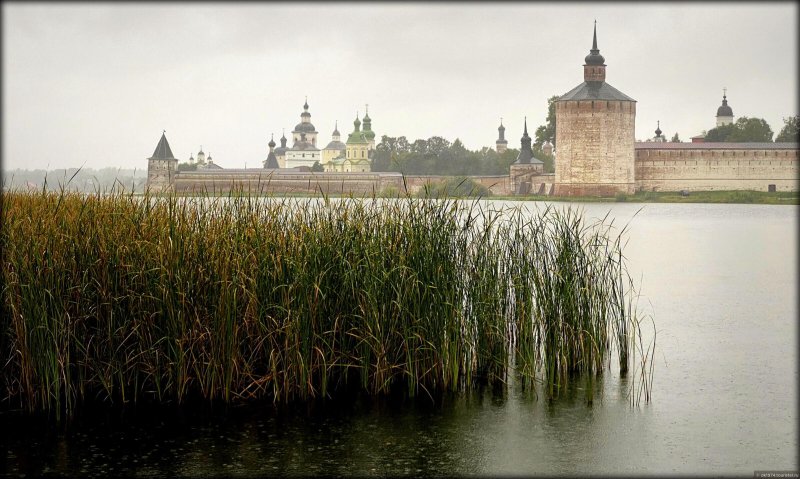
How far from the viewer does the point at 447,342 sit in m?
4.31

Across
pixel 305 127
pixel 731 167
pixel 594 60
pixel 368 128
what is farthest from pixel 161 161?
pixel 305 127

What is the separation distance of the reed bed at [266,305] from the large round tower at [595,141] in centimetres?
3296

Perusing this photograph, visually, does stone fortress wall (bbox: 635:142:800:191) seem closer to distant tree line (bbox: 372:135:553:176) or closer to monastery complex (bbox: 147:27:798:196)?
monastery complex (bbox: 147:27:798:196)

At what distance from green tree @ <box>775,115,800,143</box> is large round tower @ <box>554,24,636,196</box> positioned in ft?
30.2

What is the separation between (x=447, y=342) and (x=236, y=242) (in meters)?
1.04

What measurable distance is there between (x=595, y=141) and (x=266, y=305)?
111 feet

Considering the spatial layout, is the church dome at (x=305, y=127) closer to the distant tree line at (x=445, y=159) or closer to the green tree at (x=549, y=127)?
the distant tree line at (x=445, y=159)

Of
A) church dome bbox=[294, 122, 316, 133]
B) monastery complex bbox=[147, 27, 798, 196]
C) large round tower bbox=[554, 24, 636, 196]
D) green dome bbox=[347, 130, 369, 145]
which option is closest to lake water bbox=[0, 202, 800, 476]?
monastery complex bbox=[147, 27, 798, 196]

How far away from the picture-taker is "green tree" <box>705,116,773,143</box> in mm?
43281

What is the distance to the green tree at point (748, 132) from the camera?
142 feet

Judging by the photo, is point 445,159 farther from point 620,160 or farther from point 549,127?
point 620,160

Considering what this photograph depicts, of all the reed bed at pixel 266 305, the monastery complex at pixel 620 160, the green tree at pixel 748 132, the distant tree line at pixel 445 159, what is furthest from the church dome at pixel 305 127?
the reed bed at pixel 266 305

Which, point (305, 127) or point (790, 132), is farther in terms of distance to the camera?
point (305, 127)

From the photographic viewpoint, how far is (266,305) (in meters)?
4.13
